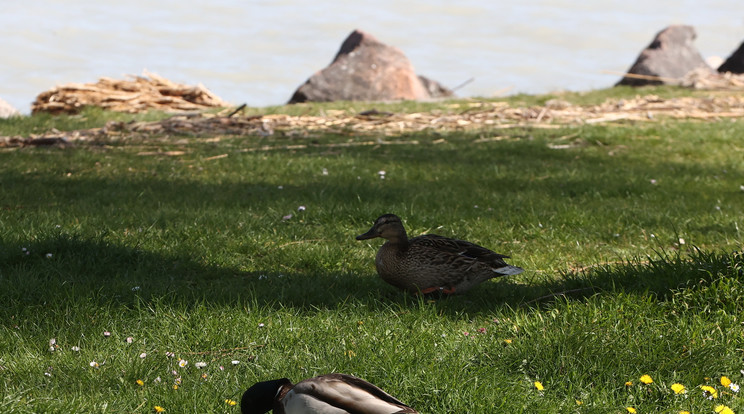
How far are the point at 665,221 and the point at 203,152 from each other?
8106 mm

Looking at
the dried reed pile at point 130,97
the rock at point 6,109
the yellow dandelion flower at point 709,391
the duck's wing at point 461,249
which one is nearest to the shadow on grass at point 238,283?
the duck's wing at point 461,249

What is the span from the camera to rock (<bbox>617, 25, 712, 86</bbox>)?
3084 centimetres

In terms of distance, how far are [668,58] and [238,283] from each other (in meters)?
30.1

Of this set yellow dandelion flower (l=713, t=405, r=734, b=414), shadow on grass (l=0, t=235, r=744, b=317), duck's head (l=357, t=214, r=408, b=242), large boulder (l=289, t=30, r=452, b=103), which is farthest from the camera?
large boulder (l=289, t=30, r=452, b=103)

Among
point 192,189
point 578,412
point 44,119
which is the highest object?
point 44,119

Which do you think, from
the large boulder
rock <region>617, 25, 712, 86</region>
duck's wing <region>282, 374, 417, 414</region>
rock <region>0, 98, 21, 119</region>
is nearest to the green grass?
duck's wing <region>282, 374, 417, 414</region>

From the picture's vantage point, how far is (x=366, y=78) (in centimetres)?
2725

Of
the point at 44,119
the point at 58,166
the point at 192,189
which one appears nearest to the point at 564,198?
the point at 192,189

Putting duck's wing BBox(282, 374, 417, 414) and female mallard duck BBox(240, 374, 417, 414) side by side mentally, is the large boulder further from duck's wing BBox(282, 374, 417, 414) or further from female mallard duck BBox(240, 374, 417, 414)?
duck's wing BBox(282, 374, 417, 414)

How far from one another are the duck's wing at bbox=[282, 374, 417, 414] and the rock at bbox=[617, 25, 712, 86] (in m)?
29.4

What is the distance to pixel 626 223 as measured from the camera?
28.6ft

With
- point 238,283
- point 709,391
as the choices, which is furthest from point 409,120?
point 709,391

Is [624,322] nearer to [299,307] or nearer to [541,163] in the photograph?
[299,307]

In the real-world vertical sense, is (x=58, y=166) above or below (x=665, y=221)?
above
